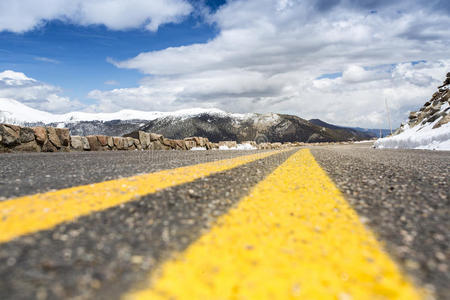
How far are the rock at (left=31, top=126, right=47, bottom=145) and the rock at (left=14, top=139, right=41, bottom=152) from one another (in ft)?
0.55

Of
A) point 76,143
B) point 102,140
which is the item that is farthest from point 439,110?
point 76,143

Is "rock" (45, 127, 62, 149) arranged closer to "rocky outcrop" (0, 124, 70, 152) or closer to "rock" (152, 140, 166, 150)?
"rocky outcrop" (0, 124, 70, 152)

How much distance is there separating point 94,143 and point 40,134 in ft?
6.85

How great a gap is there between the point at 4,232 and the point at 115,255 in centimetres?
62

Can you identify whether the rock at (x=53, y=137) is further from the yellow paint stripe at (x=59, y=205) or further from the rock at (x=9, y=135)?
the yellow paint stripe at (x=59, y=205)

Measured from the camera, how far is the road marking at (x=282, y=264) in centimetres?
91

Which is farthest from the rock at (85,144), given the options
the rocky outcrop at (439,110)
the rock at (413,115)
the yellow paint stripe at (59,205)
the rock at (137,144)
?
the rock at (413,115)

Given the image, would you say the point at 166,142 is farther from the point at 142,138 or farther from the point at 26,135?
the point at 26,135

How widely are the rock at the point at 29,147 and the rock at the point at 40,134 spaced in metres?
0.17

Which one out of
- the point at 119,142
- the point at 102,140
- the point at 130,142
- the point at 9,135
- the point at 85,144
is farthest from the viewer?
the point at 130,142

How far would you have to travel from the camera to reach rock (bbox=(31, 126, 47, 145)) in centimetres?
989

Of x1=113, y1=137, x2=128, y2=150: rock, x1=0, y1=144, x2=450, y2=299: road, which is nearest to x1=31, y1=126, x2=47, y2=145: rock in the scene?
x1=113, y1=137, x2=128, y2=150: rock

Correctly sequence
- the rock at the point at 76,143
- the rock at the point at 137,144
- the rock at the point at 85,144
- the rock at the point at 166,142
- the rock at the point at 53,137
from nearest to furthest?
the rock at the point at 53,137, the rock at the point at 76,143, the rock at the point at 85,144, the rock at the point at 137,144, the rock at the point at 166,142

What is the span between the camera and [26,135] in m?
9.66
